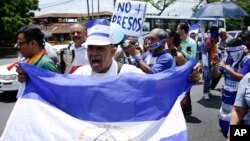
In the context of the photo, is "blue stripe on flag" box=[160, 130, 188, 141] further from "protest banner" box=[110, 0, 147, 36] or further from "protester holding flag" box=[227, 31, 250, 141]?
"protest banner" box=[110, 0, 147, 36]

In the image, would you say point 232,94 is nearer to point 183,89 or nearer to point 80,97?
point 183,89

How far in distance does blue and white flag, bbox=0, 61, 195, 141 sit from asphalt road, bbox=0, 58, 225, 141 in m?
3.26

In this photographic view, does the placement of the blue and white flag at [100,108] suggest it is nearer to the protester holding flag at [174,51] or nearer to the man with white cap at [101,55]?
the man with white cap at [101,55]

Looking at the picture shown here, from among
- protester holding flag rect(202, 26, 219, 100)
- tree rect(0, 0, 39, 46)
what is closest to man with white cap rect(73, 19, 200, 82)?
protester holding flag rect(202, 26, 219, 100)

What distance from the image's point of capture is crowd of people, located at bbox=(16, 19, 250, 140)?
3.34 meters

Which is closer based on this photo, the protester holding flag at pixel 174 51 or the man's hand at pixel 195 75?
the man's hand at pixel 195 75

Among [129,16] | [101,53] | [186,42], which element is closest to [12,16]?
[186,42]

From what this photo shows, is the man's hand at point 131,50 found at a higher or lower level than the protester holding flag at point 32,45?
lower

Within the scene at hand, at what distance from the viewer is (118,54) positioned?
541 centimetres

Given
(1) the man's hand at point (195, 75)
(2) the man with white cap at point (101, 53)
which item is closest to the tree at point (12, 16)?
(2) the man with white cap at point (101, 53)

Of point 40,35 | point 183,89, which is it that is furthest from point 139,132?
point 40,35

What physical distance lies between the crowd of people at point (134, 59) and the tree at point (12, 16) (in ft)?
98.6

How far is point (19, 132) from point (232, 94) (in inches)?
114

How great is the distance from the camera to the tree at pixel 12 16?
117ft
